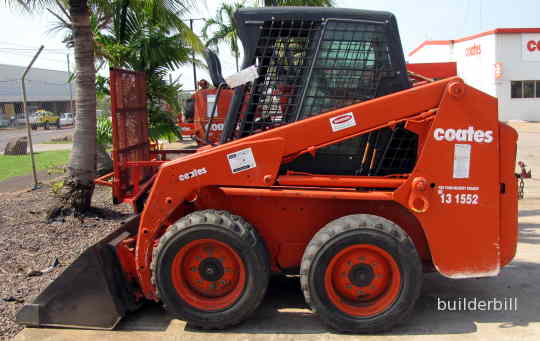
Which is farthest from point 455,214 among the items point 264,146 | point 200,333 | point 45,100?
point 45,100

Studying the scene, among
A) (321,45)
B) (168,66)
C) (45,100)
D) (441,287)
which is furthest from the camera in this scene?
(45,100)

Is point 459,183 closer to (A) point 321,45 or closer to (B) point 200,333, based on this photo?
(A) point 321,45

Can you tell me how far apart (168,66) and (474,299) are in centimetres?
715

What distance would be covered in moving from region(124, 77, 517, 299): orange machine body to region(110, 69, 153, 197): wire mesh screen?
1753mm

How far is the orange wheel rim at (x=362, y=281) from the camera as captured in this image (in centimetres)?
388

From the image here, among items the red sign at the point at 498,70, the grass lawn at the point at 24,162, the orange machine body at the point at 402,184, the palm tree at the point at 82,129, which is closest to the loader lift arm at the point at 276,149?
the orange machine body at the point at 402,184

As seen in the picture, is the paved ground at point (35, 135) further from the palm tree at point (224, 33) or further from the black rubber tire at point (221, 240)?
the black rubber tire at point (221, 240)

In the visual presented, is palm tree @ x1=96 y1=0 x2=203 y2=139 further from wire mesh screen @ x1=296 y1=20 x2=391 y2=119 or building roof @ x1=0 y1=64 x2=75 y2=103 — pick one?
building roof @ x1=0 y1=64 x2=75 y2=103

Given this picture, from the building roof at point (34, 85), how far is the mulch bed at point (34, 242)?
131 feet

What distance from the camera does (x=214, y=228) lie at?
3918 mm

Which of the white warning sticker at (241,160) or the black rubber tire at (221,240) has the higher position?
the white warning sticker at (241,160)

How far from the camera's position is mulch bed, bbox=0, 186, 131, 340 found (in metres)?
4.73

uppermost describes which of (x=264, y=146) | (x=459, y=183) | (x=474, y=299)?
(x=264, y=146)

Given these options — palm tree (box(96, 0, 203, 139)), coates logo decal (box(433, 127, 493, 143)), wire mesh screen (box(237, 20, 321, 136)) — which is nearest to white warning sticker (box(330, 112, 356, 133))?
wire mesh screen (box(237, 20, 321, 136))
